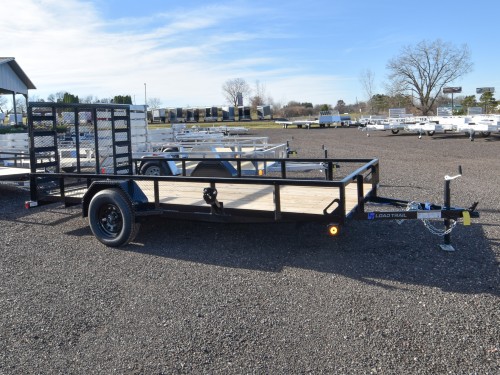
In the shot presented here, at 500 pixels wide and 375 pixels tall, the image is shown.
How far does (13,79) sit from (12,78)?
0.19m

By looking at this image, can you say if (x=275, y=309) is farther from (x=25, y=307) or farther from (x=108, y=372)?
(x=25, y=307)

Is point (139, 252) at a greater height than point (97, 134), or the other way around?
point (97, 134)

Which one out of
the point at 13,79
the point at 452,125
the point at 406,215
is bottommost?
the point at 406,215

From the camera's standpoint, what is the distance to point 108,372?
328 centimetres

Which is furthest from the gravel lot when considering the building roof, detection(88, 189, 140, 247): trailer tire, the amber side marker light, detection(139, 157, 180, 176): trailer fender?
the building roof

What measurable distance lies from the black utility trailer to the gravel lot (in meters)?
0.47

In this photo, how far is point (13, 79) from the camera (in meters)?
35.7

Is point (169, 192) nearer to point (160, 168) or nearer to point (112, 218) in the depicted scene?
point (112, 218)

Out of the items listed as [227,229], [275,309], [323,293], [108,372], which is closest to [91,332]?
[108,372]

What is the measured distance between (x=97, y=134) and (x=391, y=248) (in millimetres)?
4583

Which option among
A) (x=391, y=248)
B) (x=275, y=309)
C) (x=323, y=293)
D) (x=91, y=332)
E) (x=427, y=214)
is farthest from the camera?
(x=391, y=248)

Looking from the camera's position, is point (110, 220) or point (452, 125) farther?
A: point (452, 125)

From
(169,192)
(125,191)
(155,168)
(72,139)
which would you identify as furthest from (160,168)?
(125,191)

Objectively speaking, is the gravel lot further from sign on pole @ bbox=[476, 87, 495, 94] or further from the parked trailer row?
sign on pole @ bbox=[476, 87, 495, 94]
